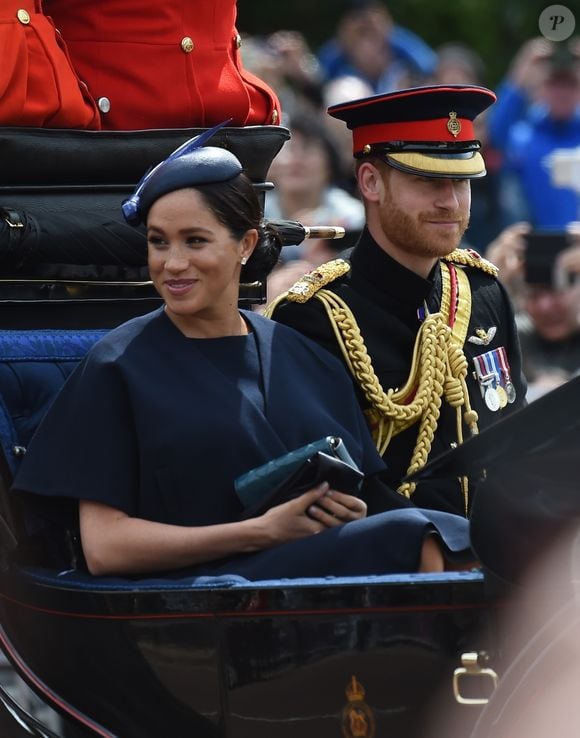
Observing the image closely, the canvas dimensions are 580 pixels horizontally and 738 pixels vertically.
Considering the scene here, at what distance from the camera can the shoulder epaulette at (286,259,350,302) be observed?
12.5 ft

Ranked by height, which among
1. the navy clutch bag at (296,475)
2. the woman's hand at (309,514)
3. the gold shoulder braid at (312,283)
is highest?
the gold shoulder braid at (312,283)

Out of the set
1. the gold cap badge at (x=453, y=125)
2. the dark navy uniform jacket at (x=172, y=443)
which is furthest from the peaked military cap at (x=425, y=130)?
the dark navy uniform jacket at (x=172, y=443)

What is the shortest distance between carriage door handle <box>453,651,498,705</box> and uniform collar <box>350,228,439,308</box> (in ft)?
4.06

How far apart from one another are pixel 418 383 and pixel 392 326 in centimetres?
15

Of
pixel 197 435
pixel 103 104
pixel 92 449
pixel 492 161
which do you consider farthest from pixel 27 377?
pixel 492 161

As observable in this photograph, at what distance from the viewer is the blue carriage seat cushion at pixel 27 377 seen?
10.9ft

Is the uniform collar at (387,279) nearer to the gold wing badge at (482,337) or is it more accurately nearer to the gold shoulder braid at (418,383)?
the gold shoulder braid at (418,383)

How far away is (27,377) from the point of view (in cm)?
343

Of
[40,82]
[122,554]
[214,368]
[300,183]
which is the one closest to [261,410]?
[214,368]

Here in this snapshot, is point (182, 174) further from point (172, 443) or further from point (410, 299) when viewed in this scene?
point (410, 299)

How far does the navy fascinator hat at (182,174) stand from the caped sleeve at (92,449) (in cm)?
31

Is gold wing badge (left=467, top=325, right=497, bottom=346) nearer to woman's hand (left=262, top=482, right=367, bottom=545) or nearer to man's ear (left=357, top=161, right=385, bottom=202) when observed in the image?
man's ear (left=357, top=161, right=385, bottom=202)

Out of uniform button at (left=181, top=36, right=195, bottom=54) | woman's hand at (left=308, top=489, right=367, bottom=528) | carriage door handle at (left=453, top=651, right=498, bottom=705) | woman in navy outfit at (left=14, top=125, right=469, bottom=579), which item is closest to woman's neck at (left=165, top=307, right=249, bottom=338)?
woman in navy outfit at (left=14, top=125, right=469, bottom=579)

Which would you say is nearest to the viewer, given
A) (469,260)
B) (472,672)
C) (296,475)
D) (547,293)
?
(472,672)
